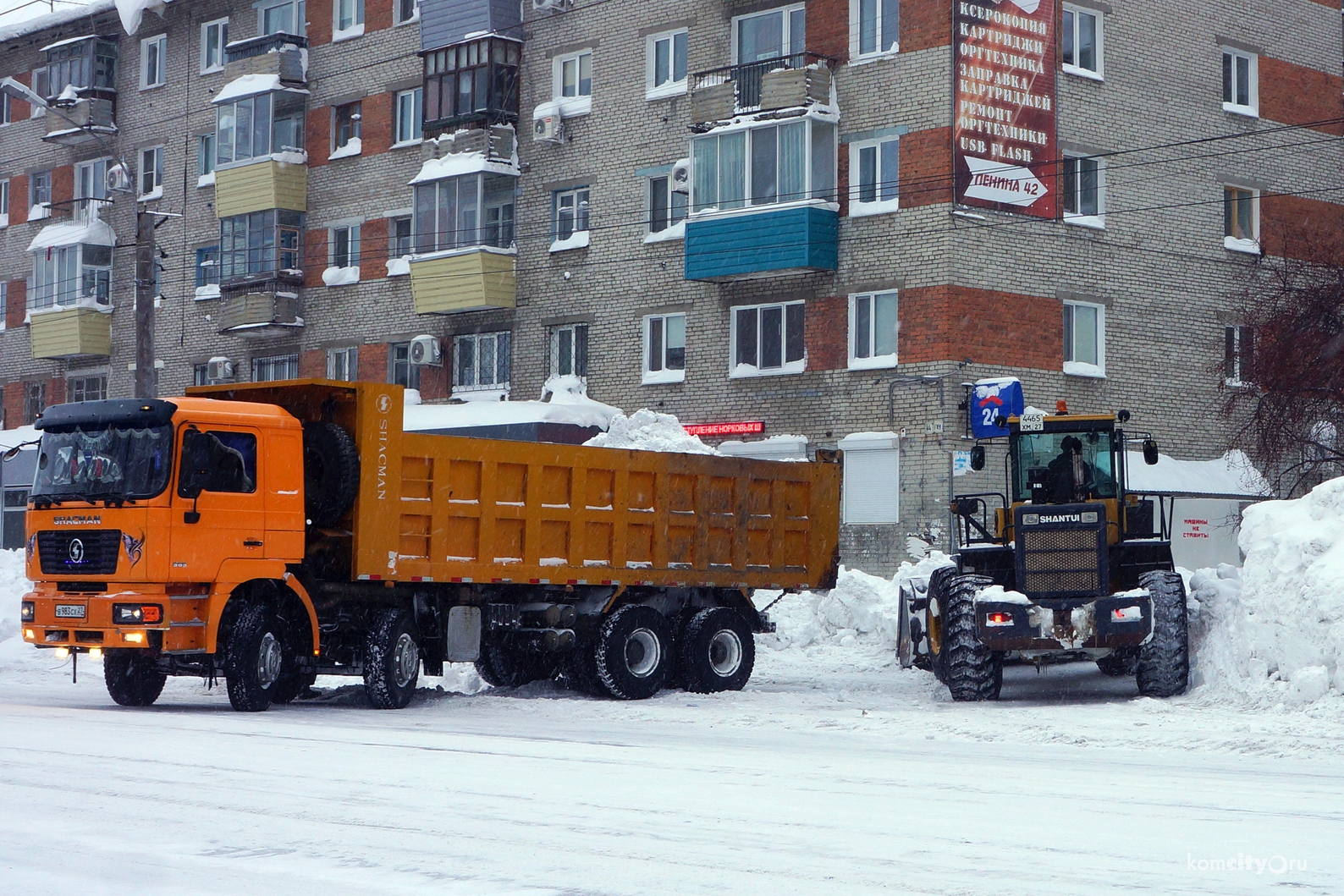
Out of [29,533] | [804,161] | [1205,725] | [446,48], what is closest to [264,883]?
[1205,725]

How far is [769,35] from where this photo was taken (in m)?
34.0

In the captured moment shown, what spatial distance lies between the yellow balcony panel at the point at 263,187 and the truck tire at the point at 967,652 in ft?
95.6

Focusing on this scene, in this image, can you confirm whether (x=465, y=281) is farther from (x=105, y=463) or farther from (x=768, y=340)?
(x=105, y=463)

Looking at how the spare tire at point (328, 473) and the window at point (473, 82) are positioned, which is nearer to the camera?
the spare tire at point (328, 473)

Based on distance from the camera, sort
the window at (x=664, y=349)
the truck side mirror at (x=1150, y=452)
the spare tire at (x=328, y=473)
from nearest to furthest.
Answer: the spare tire at (x=328, y=473) < the truck side mirror at (x=1150, y=452) < the window at (x=664, y=349)

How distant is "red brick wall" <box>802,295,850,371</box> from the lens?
→ 3250cm

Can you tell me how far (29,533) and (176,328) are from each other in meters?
30.9

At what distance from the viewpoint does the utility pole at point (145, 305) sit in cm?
2716

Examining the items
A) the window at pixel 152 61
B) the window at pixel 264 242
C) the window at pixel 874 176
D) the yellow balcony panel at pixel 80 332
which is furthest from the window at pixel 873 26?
the yellow balcony panel at pixel 80 332

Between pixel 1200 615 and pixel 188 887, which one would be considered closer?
pixel 188 887

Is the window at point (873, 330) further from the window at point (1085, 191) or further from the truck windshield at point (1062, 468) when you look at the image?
the truck windshield at point (1062, 468)

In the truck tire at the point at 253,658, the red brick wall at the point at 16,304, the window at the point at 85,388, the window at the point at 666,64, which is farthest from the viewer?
the red brick wall at the point at 16,304

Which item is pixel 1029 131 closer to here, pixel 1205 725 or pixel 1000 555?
pixel 1000 555

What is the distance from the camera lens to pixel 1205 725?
14.3 meters
